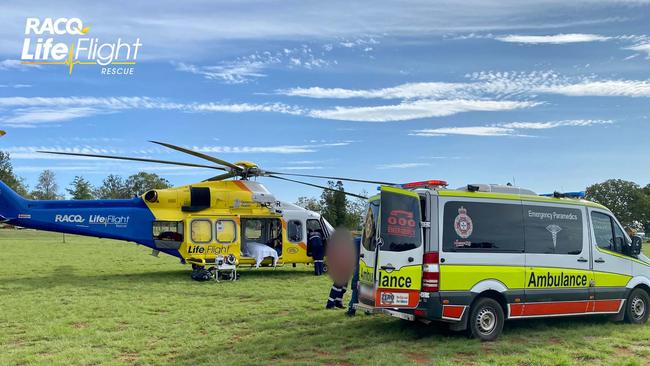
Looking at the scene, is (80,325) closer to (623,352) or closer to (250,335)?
(250,335)

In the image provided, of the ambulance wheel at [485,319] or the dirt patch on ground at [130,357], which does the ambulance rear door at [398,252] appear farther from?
the dirt patch on ground at [130,357]

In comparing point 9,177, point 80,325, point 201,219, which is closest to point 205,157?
point 201,219

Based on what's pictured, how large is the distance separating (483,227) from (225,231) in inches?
410

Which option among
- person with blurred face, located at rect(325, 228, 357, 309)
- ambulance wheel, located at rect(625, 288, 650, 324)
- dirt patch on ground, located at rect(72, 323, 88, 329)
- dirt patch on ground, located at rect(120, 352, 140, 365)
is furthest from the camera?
person with blurred face, located at rect(325, 228, 357, 309)

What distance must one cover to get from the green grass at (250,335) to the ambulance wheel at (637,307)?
19.2 inches

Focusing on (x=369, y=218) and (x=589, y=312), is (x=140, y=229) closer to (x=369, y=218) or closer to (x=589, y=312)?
(x=369, y=218)

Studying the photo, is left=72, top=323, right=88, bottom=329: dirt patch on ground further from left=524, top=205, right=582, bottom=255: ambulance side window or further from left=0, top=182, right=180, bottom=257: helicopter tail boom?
left=524, top=205, right=582, bottom=255: ambulance side window

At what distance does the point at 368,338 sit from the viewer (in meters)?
8.14

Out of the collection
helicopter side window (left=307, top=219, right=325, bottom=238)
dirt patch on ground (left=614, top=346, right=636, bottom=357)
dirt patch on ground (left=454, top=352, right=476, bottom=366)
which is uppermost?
helicopter side window (left=307, top=219, right=325, bottom=238)

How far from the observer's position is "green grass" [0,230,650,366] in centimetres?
706

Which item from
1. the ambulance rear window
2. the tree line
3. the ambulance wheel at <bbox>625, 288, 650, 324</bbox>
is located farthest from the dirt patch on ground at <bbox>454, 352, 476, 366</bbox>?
the tree line

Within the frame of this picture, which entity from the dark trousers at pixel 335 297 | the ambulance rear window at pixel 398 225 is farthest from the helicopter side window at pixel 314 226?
the ambulance rear window at pixel 398 225

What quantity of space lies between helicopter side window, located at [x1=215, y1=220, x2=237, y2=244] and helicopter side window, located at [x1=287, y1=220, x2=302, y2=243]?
1879mm

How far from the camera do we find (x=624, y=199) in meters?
94.0
